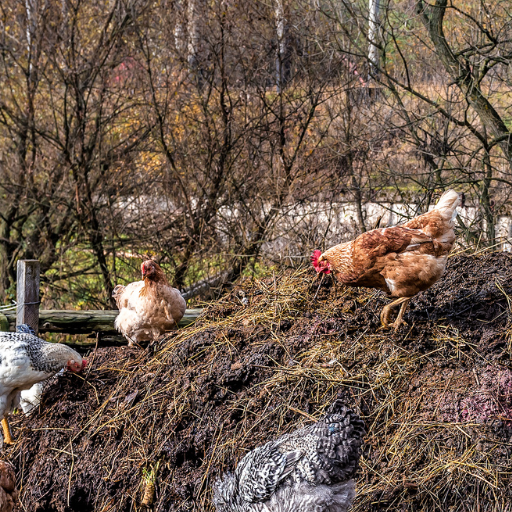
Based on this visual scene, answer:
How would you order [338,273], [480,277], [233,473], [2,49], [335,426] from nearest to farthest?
1. [335,426]
2. [233,473]
3. [338,273]
4. [480,277]
5. [2,49]

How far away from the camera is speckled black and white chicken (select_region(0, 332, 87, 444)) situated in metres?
4.05

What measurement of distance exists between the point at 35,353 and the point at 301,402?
6.84ft

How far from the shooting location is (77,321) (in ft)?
18.0

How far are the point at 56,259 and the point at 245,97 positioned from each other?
347cm

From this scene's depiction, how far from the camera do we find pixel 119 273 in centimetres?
798

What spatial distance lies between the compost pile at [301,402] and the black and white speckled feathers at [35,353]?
23cm

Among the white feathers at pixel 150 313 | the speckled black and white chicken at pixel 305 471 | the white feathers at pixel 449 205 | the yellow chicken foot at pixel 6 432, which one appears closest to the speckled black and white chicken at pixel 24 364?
the yellow chicken foot at pixel 6 432

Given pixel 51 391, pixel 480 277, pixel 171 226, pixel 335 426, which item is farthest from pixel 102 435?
pixel 171 226

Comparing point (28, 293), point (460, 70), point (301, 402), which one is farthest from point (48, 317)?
point (460, 70)

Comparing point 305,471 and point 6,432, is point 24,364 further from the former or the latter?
point 305,471

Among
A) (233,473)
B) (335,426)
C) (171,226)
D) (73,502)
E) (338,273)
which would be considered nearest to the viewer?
(335,426)

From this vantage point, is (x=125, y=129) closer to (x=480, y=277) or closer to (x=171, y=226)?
(x=171, y=226)

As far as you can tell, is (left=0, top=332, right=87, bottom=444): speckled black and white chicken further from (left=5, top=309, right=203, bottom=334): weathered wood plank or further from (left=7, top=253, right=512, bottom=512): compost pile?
(left=5, top=309, right=203, bottom=334): weathered wood plank

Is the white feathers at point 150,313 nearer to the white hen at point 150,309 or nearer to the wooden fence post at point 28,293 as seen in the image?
the white hen at point 150,309
